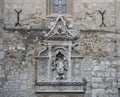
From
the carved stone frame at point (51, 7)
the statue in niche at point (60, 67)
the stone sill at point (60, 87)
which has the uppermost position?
the carved stone frame at point (51, 7)

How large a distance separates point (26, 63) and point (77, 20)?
2001 millimetres

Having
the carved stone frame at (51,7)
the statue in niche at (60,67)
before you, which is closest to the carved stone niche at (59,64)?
the statue in niche at (60,67)

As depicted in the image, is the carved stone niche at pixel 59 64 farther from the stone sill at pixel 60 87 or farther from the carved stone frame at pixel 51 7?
the carved stone frame at pixel 51 7

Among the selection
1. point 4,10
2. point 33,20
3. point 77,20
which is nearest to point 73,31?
point 77,20

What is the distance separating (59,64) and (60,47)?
0.51 metres

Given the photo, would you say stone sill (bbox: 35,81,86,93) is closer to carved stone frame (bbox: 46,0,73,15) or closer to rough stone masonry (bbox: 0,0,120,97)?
rough stone masonry (bbox: 0,0,120,97)

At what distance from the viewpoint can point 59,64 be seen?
42.2ft

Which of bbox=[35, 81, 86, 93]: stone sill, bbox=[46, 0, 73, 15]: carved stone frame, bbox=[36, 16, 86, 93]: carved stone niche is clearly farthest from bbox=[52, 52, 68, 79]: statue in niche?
bbox=[46, 0, 73, 15]: carved stone frame

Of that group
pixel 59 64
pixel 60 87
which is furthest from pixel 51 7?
pixel 60 87

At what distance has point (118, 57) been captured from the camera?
1294cm

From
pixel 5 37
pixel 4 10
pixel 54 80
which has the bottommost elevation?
pixel 54 80

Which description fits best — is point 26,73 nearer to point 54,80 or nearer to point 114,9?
point 54,80

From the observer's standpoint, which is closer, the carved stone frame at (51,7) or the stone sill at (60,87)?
the stone sill at (60,87)

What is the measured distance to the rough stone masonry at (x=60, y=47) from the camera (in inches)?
503
